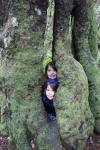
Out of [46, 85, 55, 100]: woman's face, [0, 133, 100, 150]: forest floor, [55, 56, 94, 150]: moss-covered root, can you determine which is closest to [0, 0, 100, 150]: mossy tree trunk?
[55, 56, 94, 150]: moss-covered root

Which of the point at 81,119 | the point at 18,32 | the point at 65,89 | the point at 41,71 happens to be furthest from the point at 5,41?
the point at 81,119

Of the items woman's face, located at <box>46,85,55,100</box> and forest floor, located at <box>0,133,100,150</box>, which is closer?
woman's face, located at <box>46,85,55,100</box>

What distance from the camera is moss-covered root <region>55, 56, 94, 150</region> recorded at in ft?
12.9

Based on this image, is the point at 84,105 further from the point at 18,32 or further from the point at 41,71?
the point at 18,32

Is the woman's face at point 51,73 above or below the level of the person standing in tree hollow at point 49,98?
above

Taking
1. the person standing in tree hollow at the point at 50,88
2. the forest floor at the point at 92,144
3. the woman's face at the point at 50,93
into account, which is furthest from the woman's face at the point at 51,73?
the forest floor at the point at 92,144

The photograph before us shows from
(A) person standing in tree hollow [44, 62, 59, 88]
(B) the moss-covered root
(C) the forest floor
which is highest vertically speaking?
(A) person standing in tree hollow [44, 62, 59, 88]

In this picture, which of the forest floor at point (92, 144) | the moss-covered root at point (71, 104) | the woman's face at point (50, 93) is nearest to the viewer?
the moss-covered root at point (71, 104)

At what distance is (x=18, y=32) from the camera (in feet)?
13.7

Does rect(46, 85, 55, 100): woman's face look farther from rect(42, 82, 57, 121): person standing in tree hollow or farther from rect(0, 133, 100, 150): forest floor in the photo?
rect(0, 133, 100, 150): forest floor

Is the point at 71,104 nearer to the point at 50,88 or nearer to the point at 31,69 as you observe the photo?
the point at 50,88

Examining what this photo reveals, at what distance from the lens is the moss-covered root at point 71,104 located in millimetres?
3928

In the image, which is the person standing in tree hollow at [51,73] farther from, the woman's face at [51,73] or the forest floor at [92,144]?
the forest floor at [92,144]

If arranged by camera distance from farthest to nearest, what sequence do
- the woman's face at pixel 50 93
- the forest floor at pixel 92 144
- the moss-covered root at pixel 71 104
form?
the forest floor at pixel 92 144, the woman's face at pixel 50 93, the moss-covered root at pixel 71 104
